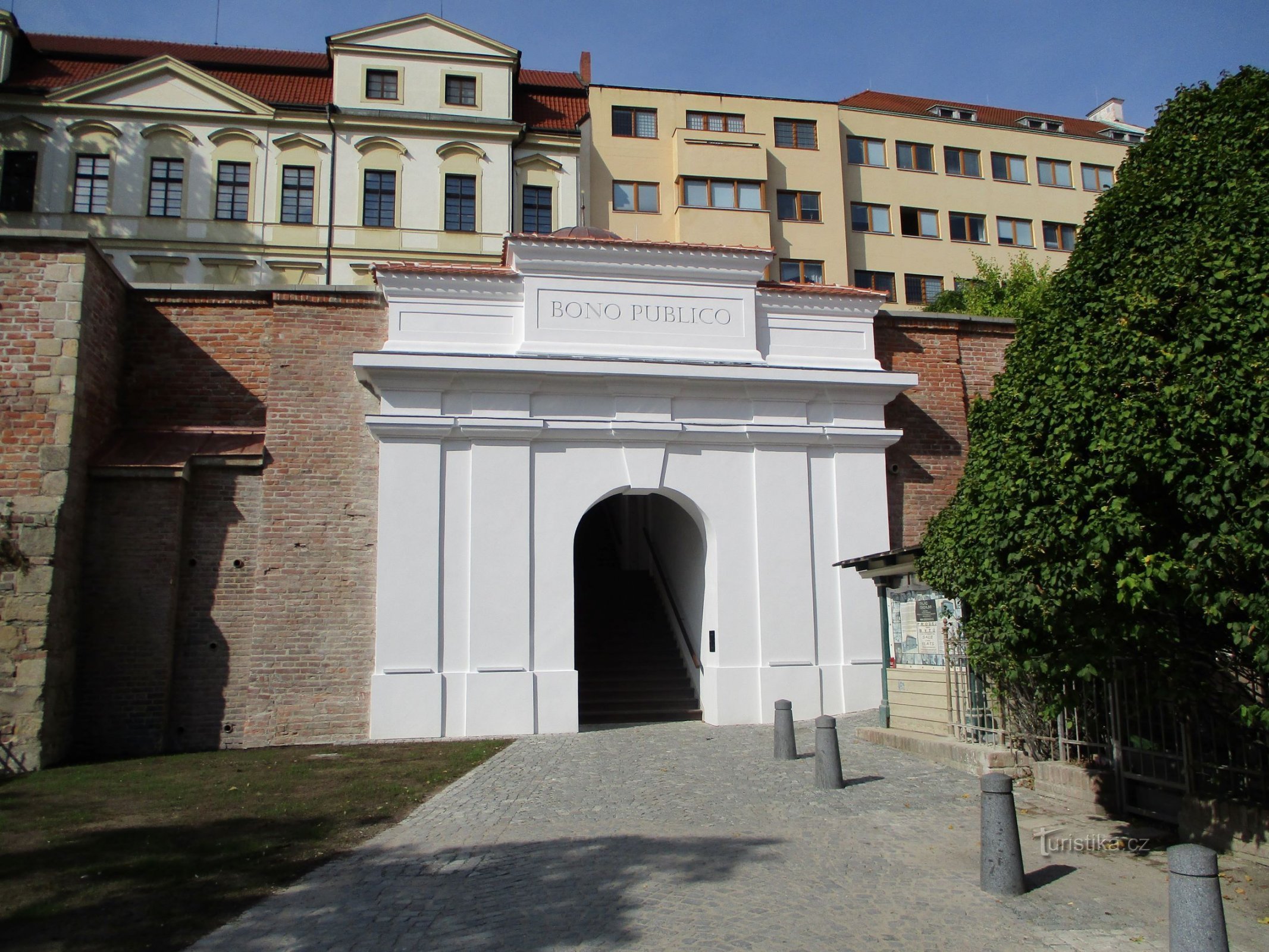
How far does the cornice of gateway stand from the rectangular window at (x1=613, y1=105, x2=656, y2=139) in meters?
19.0

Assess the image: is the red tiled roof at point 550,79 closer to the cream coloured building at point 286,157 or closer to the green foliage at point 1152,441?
the cream coloured building at point 286,157

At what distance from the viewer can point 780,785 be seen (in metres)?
9.95

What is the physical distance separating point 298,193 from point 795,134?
1712 cm

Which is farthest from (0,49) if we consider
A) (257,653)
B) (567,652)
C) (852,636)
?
(852,636)

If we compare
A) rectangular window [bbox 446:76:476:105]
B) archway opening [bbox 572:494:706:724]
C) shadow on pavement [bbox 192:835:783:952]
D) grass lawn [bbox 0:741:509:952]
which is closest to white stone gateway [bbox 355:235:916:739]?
archway opening [bbox 572:494:706:724]

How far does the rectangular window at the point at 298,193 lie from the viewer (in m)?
28.5

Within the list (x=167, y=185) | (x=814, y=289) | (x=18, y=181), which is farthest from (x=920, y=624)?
(x=18, y=181)

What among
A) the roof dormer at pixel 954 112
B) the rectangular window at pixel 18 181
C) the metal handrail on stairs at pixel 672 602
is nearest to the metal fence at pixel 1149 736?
the metal handrail on stairs at pixel 672 602

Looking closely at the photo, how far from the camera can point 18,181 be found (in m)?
27.8

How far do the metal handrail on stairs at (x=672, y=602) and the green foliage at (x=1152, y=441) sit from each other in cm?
913

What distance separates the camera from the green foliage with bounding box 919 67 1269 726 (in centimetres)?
561

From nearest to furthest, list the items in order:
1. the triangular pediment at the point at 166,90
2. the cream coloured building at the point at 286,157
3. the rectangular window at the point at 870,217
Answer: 1. the cream coloured building at the point at 286,157
2. the triangular pediment at the point at 166,90
3. the rectangular window at the point at 870,217

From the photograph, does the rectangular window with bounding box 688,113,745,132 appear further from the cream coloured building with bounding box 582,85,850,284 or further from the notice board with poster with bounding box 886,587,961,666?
the notice board with poster with bounding box 886,587,961,666

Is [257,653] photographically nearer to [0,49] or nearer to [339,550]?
[339,550]
